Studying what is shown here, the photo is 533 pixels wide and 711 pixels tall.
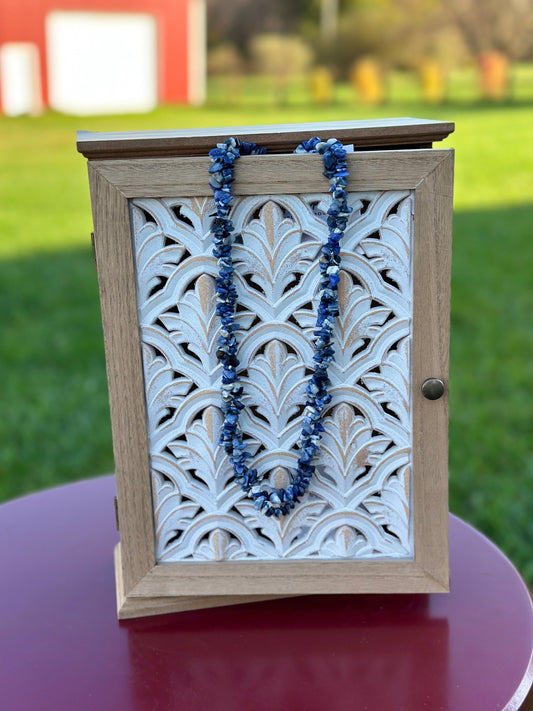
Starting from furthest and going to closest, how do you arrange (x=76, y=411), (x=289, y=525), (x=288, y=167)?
(x=76, y=411) < (x=289, y=525) < (x=288, y=167)

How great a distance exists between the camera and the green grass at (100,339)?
224cm

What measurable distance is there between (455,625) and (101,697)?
1.22 feet

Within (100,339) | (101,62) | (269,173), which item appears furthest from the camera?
(101,62)

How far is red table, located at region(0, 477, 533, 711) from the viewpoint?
771mm

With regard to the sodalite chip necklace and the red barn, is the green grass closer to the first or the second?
the sodalite chip necklace

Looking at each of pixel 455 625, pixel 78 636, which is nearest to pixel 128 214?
pixel 78 636

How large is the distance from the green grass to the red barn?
1500 mm

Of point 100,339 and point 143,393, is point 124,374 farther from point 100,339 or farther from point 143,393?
point 100,339

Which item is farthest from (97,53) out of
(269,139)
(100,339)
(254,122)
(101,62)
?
(269,139)

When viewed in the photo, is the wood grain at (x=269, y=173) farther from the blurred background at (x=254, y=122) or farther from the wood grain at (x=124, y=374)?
the blurred background at (x=254, y=122)

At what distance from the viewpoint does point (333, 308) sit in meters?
0.79

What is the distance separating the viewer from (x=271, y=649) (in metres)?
0.83

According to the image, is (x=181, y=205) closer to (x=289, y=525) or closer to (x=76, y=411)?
(x=289, y=525)

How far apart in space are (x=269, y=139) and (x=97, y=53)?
8.64 metres
